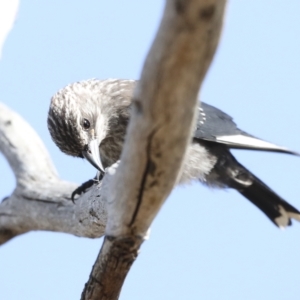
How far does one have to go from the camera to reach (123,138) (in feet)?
16.7

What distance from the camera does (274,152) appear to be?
453cm

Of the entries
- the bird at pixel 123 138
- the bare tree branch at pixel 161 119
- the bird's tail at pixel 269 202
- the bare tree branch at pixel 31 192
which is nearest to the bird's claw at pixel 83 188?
the bare tree branch at pixel 31 192

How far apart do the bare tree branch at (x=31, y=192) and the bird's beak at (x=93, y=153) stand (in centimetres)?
26

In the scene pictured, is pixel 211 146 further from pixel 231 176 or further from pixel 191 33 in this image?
pixel 191 33

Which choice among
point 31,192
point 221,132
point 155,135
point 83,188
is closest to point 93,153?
point 83,188

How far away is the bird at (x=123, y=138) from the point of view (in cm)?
497

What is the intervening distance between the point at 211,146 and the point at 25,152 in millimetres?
1336

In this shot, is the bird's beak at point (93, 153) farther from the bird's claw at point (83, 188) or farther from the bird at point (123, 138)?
the bird's claw at point (83, 188)

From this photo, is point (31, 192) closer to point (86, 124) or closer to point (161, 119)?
point (86, 124)

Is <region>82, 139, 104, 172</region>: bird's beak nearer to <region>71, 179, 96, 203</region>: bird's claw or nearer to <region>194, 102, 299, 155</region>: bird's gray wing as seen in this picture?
<region>71, 179, 96, 203</region>: bird's claw

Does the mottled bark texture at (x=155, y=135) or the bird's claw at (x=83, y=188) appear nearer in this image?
the mottled bark texture at (x=155, y=135)

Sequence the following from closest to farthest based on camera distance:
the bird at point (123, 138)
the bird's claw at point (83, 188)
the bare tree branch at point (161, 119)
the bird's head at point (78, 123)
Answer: the bare tree branch at point (161, 119), the bird's claw at point (83, 188), the bird's head at point (78, 123), the bird at point (123, 138)

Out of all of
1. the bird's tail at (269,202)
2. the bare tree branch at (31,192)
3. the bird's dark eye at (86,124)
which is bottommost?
the bare tree branch at (31,192)

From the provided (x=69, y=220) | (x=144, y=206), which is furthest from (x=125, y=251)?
(x=69, y=220)
